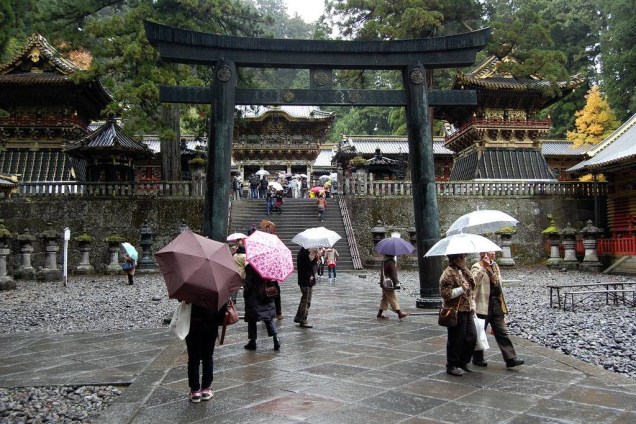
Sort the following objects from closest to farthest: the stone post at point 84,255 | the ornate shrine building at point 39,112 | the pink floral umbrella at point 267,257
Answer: the pink floral umbrella at point 267,257
the stone post at point 84,255
the ornate shrine building at point 39,112

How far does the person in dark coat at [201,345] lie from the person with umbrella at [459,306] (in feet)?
7.77

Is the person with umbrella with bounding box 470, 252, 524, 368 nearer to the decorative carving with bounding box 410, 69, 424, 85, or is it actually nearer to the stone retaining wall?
Result: the decorative carving with bounding box 410, 69, 424, 85

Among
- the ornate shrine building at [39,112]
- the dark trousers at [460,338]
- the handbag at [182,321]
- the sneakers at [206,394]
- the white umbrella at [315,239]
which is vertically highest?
the ornate shrine building at [39,112]

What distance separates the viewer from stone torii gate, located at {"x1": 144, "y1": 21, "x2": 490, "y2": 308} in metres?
9.01

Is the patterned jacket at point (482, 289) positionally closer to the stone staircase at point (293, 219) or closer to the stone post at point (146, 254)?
the stone staircase at point (293, 219)

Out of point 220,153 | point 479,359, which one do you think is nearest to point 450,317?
point 479,359

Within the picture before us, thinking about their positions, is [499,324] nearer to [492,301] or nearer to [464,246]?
[492,301]

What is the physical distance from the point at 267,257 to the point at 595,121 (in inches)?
1419

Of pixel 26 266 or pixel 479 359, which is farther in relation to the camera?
pixel 26 266

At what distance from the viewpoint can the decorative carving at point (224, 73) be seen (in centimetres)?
917

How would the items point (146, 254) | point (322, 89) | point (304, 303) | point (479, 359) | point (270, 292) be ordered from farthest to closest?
point (146, 254)
point (322, 89)
point (304, 303)
point (270, 292)
point (479, 359)

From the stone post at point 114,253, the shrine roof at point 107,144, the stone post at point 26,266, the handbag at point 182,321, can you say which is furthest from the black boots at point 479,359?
the shrine roof at point 107,144

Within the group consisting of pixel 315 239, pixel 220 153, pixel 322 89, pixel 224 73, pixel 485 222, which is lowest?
pixel 315 239

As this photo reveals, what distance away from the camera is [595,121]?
35.7 m
